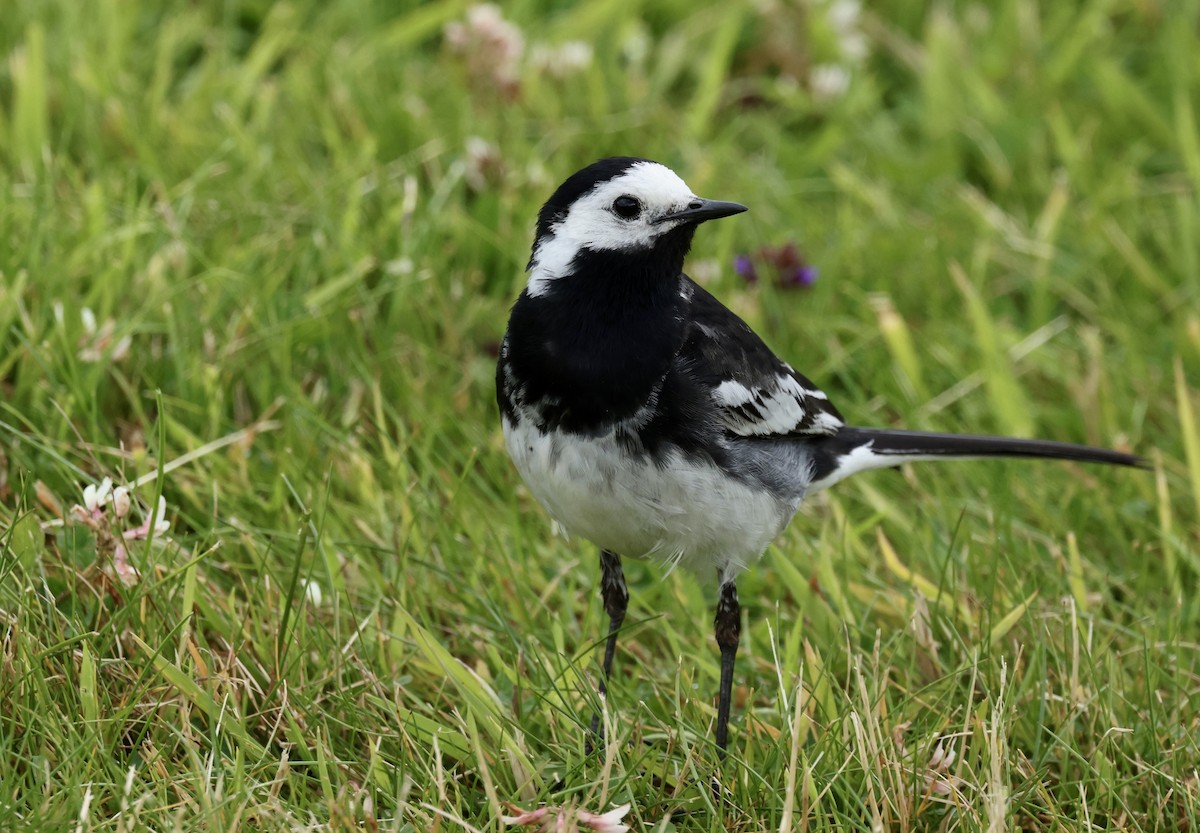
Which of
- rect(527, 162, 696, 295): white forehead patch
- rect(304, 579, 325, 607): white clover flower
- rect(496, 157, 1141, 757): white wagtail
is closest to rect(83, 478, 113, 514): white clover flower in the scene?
rect(304, 579, 325, 607): white clover flower

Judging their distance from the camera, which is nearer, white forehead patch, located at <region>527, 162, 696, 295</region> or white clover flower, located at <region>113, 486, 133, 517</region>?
white clover flower, located at <region>113, 486, 133, 517</region>

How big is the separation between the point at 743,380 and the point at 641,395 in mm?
353

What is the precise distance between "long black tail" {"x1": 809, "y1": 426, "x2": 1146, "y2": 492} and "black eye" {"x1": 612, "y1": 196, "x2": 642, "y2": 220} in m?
0.89

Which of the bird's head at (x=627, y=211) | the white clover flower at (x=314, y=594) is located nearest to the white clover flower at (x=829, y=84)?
the bird's head at (x=627, y=211)

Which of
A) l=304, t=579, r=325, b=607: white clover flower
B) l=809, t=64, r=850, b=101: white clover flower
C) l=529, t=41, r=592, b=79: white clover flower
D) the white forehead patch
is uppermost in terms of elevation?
the white forehead patch

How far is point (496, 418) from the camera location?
4.72 meters

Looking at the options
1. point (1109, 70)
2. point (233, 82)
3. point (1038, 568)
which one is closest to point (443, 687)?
point (1038, 568)

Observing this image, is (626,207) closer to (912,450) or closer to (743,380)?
(743,380)

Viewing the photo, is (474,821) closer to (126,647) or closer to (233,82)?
(126,647)

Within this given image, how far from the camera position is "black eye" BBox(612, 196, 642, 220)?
11.5 ft

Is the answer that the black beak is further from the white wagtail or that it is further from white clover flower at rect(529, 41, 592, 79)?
white clover flower at rect(529, 41, 592, 79)

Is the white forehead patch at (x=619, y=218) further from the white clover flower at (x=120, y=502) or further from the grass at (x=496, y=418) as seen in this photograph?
the white clover flower at (x=120, y=502)

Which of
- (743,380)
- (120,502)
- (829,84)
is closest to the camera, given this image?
(120,502)

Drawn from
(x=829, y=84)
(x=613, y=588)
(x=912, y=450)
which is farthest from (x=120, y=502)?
(x=829, y=84)
